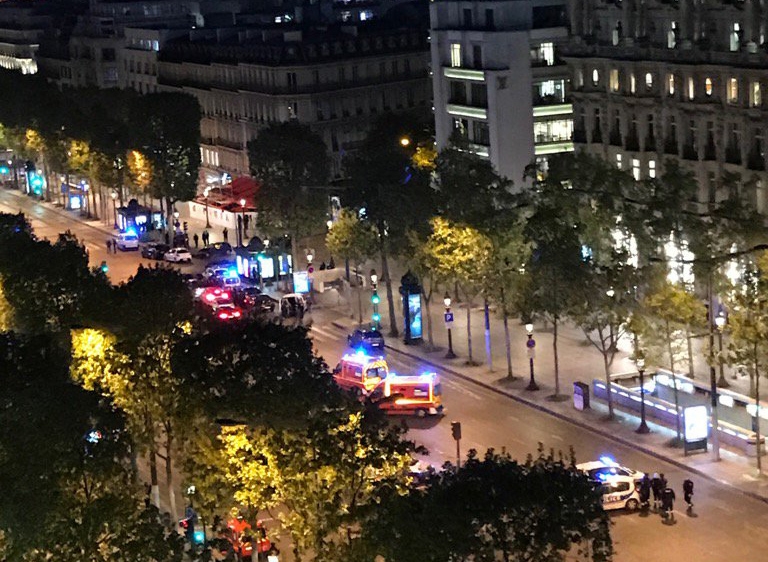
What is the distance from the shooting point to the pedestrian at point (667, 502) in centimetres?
7100

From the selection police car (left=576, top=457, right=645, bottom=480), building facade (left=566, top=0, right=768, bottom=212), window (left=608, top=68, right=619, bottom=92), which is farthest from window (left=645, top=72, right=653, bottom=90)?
police car (left=576, top=457, right=645, bottom=480)

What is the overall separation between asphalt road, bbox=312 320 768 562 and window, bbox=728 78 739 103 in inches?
1018

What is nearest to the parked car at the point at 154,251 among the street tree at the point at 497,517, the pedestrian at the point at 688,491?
the pedestrian at the point at 688,491

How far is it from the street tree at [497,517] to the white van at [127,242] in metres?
107

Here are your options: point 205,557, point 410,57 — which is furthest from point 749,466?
point 410,57

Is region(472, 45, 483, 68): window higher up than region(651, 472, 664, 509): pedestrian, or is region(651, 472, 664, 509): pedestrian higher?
region(472, 45, 483, 68): window

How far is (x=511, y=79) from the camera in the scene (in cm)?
13262

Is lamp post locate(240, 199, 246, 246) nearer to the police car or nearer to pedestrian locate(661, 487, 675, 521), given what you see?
the police car

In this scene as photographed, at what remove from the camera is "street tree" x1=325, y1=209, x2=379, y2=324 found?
114688mm

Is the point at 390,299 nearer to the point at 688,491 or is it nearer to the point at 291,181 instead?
A: the point at 291,181

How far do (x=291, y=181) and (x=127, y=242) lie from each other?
90.2 ft

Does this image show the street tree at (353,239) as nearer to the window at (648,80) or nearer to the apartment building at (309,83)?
the window at (648,80)

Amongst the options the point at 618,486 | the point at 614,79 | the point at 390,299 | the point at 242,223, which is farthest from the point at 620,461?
the point at 242,223

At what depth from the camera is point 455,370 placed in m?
100
